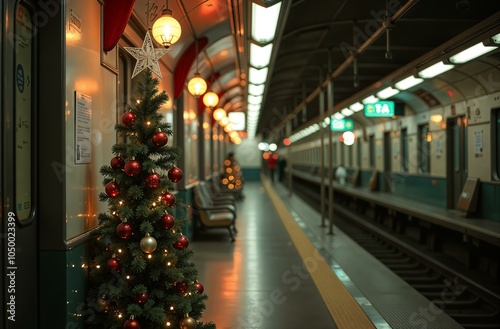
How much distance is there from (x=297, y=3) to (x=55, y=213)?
5.35 meters

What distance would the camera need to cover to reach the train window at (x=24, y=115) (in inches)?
140

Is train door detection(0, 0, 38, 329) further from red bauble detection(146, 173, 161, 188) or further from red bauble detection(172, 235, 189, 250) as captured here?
red bauble detection(172, 235, 189, 250)

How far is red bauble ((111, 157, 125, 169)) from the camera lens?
436 centimetres

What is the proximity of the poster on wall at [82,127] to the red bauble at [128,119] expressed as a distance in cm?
34

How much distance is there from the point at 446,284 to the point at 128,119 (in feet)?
21.5

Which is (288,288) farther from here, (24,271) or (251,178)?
(251,178)

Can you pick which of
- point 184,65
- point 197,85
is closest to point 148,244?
point 197,85

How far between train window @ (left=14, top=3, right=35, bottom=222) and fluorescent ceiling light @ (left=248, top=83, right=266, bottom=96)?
843 centimetres

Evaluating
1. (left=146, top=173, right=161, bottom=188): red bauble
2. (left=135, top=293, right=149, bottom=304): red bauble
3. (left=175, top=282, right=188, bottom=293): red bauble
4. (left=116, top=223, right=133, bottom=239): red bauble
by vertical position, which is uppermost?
(left=146, top=173, right=161, bottom=188): red bauble

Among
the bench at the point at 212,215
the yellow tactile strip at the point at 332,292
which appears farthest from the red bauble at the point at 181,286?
the bench at the point at 212,215

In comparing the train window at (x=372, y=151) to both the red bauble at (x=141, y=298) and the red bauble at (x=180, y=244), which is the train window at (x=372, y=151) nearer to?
the red bauble at (x=180, y=244)

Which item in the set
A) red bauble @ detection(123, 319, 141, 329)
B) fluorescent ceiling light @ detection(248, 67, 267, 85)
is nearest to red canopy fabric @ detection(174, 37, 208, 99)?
fluorescent ceiling light @ detection(248, 67, 267, 85)

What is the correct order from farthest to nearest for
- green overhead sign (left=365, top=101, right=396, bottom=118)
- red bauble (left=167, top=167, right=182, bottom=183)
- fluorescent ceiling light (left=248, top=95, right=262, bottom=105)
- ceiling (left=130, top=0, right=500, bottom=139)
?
1. fluorescent ceiling light (left=248, top=95, right=262, bottom=105)
2. green overhead sign (left=365, top=101, right=396, bottom=118)
3. ceiling (left=130, top=0, right=500, bottom=139)
4. red bauble (left=167, top=167, right=182, bottom=183)

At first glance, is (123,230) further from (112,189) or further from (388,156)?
(388,156)
